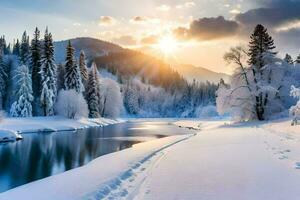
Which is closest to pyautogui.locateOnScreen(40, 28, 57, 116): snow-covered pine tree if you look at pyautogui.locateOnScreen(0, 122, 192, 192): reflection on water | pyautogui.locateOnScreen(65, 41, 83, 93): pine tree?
pyautogui.locateOnScreen(65, 41, 83, 93): pine tree

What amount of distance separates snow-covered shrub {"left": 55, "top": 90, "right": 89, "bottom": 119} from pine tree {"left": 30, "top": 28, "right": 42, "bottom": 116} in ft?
14.5

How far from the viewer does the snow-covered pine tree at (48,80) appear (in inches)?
2379

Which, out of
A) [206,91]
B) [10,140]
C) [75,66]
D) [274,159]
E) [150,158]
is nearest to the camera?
[274,159]

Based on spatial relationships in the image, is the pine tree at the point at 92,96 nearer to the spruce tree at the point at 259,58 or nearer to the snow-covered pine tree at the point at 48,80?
the snow-covered pine tree at the point at 48,80

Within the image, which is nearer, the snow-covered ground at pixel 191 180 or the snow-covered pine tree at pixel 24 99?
the snow-covered ground at pixel 191 180

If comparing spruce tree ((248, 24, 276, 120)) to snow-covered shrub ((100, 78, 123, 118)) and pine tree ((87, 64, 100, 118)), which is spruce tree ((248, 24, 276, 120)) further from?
snow-covered shrub ((100, 78, 123, 118))

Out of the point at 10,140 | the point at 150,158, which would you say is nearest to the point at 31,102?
the point at 10,140

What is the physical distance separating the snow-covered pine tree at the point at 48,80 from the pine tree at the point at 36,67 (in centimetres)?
155

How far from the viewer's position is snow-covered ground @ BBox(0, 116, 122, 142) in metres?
46.2

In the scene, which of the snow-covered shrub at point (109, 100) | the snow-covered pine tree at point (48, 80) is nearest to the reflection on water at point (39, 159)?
the snow-covered pine tree at point (48, 80)

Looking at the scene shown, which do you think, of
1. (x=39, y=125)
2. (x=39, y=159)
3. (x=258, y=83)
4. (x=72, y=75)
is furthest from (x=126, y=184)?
(x=72, y=75)

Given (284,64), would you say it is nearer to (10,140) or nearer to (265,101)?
(265,101)

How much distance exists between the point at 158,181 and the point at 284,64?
36.8m

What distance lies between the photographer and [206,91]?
16662 cm
